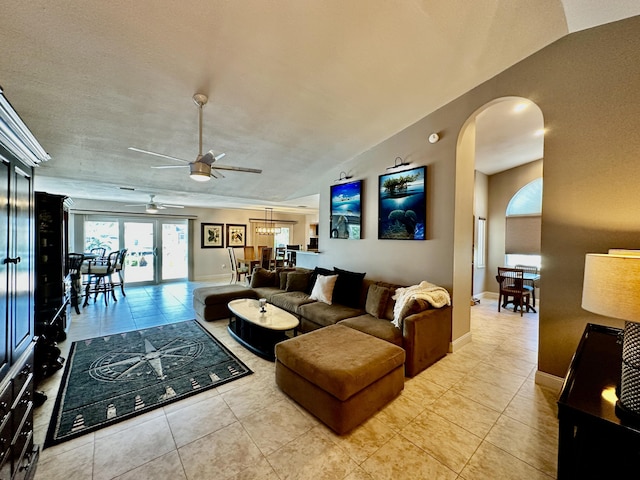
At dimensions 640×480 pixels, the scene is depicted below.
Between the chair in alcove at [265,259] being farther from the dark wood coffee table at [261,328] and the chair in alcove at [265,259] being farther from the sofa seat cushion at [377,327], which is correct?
the sofa seat cushion at [377,327]

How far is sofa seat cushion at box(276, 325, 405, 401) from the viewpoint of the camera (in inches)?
77.2

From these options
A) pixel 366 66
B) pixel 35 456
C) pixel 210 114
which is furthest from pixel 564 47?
pixel 35 456

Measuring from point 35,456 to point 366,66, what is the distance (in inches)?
153

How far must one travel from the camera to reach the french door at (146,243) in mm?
7070

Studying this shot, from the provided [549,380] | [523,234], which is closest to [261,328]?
[549,380]

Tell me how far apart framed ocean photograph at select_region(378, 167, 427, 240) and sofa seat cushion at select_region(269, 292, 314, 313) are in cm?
159

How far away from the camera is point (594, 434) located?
1039 millimetres

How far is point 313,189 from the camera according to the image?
19.1 feet

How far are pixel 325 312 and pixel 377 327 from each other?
0.81 meters

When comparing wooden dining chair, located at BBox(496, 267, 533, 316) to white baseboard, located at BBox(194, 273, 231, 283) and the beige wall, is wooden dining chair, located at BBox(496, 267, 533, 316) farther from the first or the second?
white baseboard, located at BBox(194, 273, 231, 283)

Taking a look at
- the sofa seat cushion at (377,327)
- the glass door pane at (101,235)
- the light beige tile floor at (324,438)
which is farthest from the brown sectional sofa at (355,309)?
the glass door pane at (101,235)

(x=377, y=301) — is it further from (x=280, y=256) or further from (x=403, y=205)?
(x=280, y=256)

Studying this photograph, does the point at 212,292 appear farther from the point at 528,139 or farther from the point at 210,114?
the point at 528,139

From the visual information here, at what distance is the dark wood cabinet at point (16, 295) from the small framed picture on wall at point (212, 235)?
281 inches
